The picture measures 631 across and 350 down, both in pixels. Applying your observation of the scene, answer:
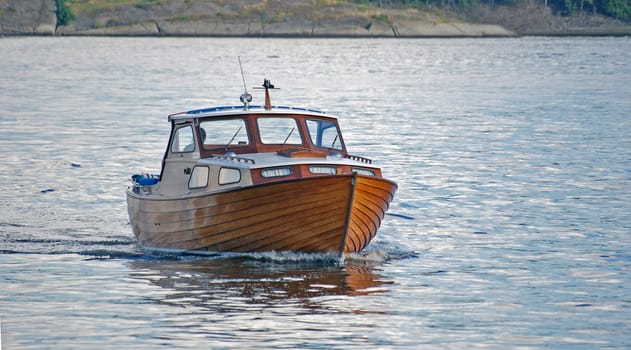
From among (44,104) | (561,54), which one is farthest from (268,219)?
(561,54)

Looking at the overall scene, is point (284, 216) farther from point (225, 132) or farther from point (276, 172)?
point (225, 132)

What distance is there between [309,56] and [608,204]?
391 feet

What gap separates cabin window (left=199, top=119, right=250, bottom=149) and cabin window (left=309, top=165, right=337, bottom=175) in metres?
2.33

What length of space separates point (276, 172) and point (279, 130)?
8.29 feet

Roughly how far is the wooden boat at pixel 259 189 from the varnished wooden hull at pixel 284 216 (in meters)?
0.02

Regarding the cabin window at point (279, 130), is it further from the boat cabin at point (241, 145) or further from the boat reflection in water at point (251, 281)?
the boat reflection in water at point (251, 281)

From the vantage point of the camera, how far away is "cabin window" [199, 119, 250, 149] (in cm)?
2612

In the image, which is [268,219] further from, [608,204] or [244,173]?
[608,204]

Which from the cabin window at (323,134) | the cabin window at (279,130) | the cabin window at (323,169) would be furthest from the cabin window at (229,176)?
the cabin window at (323,134)

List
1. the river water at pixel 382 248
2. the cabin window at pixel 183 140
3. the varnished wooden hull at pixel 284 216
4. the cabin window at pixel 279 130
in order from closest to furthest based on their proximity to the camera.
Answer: the river water at pixel 382 248
the varnished wooden hull at pixel 284 216
the cabin window at pixel 279 130
the cabin window at pixel 183 140

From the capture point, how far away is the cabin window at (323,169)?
2423 cm

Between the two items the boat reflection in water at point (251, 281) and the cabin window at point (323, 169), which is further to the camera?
the cabin window at point (323, 169)

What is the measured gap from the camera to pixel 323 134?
87.1ft

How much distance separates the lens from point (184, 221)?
25.4 meters
